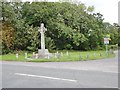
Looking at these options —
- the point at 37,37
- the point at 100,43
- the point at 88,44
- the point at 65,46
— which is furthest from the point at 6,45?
the point at 100,43

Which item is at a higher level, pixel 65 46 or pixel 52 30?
pixel 52 30

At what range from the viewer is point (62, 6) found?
39719mm

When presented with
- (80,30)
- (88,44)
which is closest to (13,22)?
(80,30)

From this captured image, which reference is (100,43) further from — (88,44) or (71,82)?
(71,82)

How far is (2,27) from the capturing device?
3419cm

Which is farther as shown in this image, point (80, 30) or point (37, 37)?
point (80, 30)

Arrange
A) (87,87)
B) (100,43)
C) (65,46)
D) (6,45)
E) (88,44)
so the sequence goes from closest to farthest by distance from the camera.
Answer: (87,87)
(6,45)
(65,46)
(88,44)
(100,43)

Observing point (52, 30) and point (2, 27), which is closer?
point (2, 27)

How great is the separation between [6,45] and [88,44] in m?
18.4

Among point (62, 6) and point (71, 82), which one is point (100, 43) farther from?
point (71, 82)

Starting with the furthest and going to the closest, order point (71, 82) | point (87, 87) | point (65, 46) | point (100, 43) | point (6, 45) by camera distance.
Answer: point (100, 43)
point (65, 46)
point (6, 45)
point (71, 82)
point (87, 87)

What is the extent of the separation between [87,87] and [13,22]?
2906cm

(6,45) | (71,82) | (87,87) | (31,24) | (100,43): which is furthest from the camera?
(100,43)

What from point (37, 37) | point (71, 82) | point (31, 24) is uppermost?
point (31, 24)
